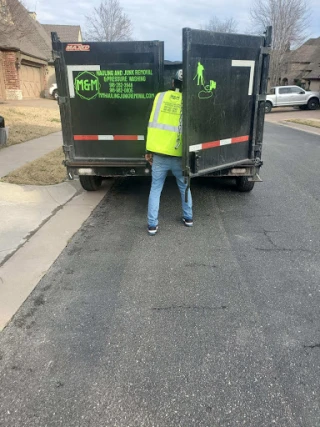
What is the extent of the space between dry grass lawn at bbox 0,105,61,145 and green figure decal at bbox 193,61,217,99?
8.02 metres

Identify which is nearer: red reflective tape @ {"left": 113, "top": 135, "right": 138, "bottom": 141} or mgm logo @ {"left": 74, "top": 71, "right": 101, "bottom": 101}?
mgm logo @ {"left": 74, "top": 71, "right": 101, "bottom": 101}

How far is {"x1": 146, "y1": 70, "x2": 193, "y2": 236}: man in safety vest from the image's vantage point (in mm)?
4059

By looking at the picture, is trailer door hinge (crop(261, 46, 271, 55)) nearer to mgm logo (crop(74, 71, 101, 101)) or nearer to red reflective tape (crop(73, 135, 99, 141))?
mgm logo (crop(74, 71, 101, 101))

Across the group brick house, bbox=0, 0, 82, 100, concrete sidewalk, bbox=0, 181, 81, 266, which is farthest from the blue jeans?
brick house, bbox=0, 0, 82, 100

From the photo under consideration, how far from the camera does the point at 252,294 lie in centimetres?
322

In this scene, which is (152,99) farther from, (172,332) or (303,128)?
(303,128)

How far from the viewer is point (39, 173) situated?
7.11 meters

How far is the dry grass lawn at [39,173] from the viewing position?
6.61m

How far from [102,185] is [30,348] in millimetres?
4580

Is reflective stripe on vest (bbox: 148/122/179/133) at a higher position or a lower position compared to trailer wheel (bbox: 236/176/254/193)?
higher

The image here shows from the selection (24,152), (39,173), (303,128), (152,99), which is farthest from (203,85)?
(303,128)

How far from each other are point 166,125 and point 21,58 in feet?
94.3

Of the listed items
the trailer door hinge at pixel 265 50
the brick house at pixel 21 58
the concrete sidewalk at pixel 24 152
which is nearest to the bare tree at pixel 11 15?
the brick house at pixel 21 58

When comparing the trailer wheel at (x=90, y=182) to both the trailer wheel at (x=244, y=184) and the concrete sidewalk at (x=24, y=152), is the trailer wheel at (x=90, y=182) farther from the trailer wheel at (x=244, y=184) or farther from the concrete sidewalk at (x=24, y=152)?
the trailer wheel at (x=244, y=184)
